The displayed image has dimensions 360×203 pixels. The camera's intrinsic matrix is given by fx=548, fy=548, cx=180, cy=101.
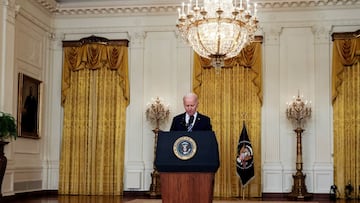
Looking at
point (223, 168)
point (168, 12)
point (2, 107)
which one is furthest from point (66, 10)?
point (223, 168)

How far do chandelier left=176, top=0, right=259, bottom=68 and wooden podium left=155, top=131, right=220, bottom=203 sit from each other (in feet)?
11.3

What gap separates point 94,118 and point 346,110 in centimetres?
646

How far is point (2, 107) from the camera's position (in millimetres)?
11797

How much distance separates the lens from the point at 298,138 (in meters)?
13.2

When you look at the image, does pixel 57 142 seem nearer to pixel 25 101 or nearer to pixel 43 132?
pixel 43 132

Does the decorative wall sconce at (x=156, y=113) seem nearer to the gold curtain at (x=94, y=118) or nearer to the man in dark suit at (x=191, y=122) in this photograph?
the gold curtain at (x=94, y=118)

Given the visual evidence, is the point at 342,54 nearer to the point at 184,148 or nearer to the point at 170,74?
the point at 170,74

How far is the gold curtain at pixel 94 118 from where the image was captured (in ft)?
46.7

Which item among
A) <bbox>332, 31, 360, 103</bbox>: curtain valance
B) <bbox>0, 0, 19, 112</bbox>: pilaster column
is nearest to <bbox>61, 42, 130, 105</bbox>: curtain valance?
<bbox>0, 0, 19, 112</bbox>: pilaster column

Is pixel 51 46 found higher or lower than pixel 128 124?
higher

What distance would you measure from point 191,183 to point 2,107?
23.4 feet

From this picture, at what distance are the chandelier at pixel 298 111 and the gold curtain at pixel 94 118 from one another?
422 cm

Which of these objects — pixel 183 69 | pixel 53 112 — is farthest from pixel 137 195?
pixel 183 69

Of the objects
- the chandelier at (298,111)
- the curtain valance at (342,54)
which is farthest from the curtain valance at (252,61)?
the curtain valance at (342,54)
